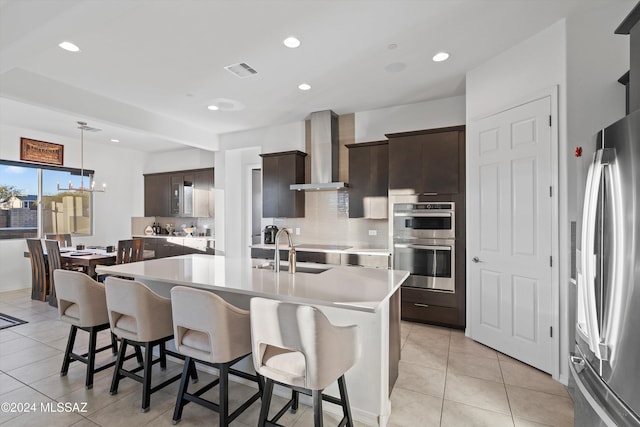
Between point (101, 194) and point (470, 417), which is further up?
point (101, 194)

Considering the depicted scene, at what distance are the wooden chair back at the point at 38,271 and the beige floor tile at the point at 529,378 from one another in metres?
6.18

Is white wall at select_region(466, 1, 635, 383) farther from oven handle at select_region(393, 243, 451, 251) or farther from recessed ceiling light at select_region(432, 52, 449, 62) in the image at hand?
oven handle at select_region(393, 243, 451, 251)

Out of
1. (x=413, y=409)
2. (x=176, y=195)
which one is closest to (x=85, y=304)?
(x=413, y=409)

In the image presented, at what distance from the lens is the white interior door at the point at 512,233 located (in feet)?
8.86

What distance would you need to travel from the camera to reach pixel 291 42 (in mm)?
2900

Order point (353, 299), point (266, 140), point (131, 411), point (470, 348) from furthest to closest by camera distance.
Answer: point (266, 140) → point (470, 348) → point (131, 411) → point (353, 299)

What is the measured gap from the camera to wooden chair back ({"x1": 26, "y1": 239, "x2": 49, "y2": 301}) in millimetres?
4824

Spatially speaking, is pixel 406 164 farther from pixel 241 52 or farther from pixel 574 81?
pixel 241 52

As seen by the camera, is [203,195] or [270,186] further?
[203,195]

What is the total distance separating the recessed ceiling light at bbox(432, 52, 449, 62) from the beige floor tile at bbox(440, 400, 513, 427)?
308cm

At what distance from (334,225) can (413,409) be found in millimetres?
3100

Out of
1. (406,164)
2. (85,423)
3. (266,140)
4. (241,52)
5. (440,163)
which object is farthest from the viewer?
(266,140)

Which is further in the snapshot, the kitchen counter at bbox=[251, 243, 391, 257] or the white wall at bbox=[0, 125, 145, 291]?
the white wall at bbox=[0, 125, 145, 291]

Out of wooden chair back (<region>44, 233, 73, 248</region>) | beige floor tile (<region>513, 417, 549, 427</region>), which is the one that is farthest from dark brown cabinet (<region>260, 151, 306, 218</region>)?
wooden chair back (<region>44, 233, 73, 248</region>)
